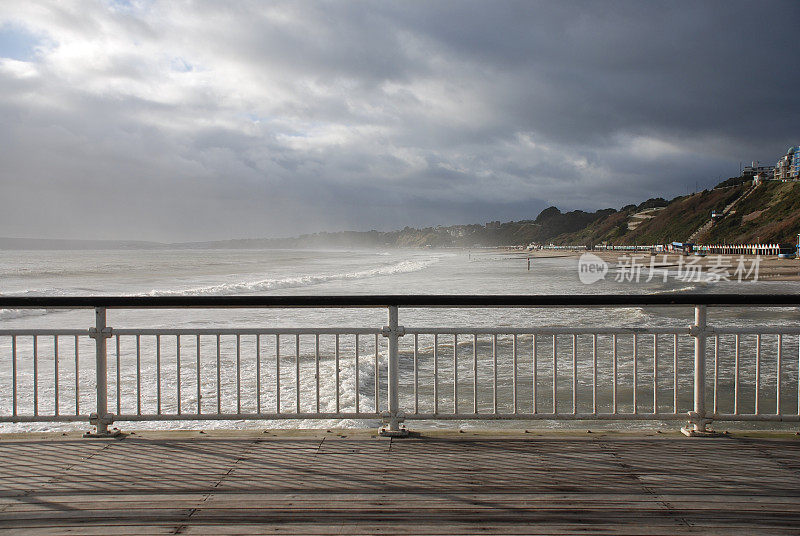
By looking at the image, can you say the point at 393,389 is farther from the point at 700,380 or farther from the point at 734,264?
the point at 734,264

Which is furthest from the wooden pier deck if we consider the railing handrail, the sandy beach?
the sandy beach

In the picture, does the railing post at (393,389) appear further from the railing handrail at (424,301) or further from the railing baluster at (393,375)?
the railing handrail at (424,301)

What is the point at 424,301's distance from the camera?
167 inches

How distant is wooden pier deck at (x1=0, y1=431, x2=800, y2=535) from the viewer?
2.91 meters

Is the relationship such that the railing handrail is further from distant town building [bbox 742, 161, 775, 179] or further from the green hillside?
distant town building [bbox 742, 161, 775, 179]

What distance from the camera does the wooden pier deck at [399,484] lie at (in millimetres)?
2910

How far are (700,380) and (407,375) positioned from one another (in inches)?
198

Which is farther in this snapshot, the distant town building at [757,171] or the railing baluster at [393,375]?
the distant town building at [757,171]

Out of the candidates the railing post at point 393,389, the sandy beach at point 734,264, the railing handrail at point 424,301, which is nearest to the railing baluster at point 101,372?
the railing handrail at point 424,301

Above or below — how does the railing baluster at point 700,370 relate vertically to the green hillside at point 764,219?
below

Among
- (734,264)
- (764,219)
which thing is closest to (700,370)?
(734,264)

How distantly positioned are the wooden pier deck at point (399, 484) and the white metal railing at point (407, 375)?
0.25 m

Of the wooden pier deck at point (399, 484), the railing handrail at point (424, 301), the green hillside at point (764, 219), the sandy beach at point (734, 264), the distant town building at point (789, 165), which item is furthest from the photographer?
the distant town building at point (789, 165)

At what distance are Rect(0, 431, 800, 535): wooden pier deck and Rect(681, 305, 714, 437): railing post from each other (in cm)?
14
